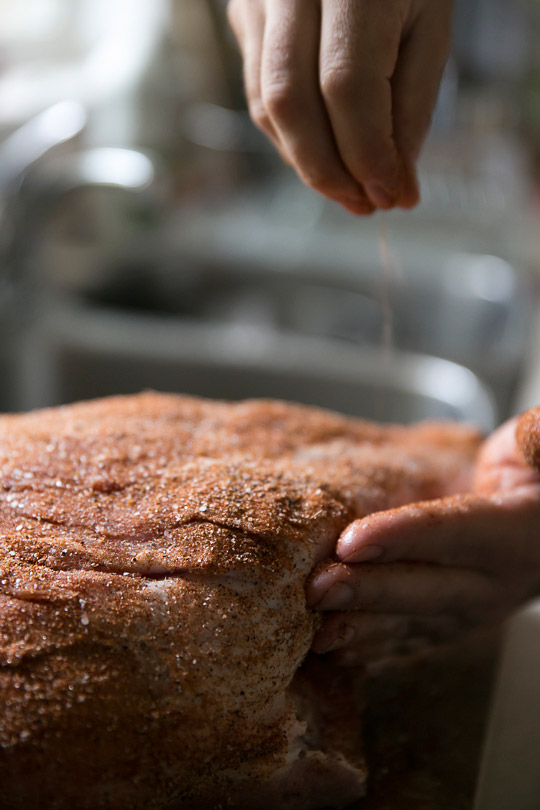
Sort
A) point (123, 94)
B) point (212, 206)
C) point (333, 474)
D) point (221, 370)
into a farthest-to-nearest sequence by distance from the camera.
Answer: point (212, 206)
point (123, 94)
point (221, 370)
point (333, 474)

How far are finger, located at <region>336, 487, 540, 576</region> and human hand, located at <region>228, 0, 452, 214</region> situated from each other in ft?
0.96

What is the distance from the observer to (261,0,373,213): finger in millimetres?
633

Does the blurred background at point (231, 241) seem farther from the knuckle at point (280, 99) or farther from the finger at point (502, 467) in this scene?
the knuckle at point (280, 99)

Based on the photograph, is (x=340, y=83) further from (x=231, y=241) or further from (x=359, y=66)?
(x=231, y=241)

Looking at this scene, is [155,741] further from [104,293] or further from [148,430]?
[104,293]

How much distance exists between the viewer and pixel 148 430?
29.5 inches

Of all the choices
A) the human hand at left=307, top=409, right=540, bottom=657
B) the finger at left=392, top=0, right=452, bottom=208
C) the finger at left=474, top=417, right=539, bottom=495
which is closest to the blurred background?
the finger at left=474, top=417, right=539, bottom=495

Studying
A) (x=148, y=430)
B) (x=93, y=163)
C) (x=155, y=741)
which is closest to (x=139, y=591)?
(x=155, y=741)

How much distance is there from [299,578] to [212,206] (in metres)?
2.24

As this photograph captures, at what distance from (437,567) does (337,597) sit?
12 cm

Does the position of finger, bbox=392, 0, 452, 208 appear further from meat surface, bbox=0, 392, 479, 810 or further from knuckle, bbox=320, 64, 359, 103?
meat surface, bbox=0, 392, 479, 810

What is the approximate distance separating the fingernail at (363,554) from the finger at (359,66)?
1.11 feet

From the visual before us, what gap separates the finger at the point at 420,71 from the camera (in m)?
0.65

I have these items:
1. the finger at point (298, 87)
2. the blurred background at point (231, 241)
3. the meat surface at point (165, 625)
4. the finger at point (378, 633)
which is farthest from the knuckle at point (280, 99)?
the blurred background at point (231, 241)
